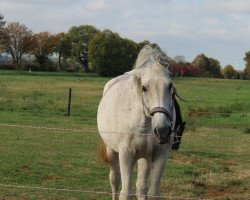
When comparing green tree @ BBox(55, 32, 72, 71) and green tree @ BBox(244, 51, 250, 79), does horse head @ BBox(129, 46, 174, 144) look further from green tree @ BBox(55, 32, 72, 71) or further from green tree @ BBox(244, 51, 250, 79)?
green tree @ BBox(244, 51, 250, 79)

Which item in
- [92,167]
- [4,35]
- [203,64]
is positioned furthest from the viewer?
[203,64]

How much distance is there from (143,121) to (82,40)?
7315 centimetres

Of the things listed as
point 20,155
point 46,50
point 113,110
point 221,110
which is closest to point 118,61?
point 46,50

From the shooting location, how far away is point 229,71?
301 ft

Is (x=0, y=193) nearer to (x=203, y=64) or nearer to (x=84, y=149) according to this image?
(x=84, y=149)

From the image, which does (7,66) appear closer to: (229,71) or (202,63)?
(202,63)

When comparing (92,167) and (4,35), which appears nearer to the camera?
(92,167)

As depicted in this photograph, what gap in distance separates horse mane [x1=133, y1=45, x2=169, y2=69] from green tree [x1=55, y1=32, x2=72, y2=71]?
237 feet

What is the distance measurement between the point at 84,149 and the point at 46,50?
6638cm

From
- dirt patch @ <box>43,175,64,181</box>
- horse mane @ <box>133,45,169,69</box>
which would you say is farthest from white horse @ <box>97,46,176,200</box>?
dirt patch @ <box>43,175,64,181</box>

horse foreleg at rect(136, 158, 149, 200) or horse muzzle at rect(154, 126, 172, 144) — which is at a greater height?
horse muzzle at rect(154, 126, 172, 144)

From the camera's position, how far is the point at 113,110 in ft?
17.7

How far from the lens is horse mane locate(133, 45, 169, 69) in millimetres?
4706

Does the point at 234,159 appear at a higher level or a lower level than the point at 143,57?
lower
